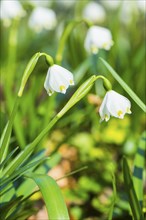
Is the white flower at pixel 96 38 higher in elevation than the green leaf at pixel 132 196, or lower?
higher

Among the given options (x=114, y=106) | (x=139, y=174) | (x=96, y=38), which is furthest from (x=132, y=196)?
(x=96, y=38)

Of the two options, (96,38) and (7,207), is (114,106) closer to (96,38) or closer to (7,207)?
(7,207)

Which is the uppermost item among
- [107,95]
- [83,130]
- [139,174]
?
[107,95]

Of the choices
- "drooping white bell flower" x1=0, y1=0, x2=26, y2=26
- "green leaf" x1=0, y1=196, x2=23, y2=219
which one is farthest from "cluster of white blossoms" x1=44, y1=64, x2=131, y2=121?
"drooping white bell flower" x1=0, y1=0, x2=26, y2=26

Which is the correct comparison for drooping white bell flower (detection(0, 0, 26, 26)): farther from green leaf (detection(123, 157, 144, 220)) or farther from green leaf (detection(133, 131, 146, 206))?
green leaf (detection(123, 157, 144, 220))

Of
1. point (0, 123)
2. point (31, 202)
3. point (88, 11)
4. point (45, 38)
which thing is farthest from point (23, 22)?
point (31, 202)

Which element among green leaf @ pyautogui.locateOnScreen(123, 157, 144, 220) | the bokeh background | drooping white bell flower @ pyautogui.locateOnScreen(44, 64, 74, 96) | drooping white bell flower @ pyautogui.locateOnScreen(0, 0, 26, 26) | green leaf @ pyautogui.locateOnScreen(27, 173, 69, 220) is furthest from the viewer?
drooping white bell flower @ pyautogui.locateOnScreen(0, 0, 26, 26)

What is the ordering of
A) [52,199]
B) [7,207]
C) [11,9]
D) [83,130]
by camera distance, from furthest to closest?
[83,130] → [11,9] → [7,207] → [52,199]

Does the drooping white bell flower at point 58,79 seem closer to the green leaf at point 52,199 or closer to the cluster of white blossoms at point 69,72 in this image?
the cluster of white blossoms at point 69,72

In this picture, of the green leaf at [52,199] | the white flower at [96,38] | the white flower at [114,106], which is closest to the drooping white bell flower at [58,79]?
the white flower at [114,106]

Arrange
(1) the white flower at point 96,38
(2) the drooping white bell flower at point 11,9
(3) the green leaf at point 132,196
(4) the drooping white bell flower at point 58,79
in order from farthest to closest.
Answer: (2) the drooping white bell flower at point 11,9, (1) the white flower at point 96,38, (3) the green leaf at point 132,196, (4) the drooping white bell flower at point 58,79
